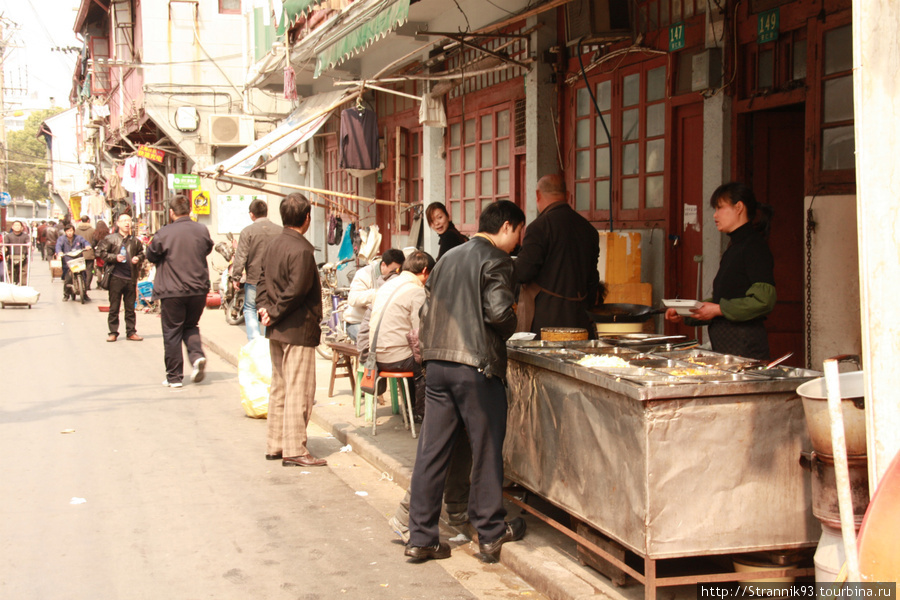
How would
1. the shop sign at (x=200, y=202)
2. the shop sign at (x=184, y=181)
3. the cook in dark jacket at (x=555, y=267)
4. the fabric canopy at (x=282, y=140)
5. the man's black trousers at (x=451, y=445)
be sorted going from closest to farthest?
A: the man's black trousers at (x=451, y=445) → the cook in dark jacket at (x=555, y=267) → the fabric canopy at (x=282, y=140) → the shop sign at (x=184, y=181) → the shop sign at (x=200, y=202)

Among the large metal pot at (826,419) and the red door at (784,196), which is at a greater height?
the red door at (784,196)

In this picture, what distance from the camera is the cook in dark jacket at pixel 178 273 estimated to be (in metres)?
10.2

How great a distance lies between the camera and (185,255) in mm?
10281

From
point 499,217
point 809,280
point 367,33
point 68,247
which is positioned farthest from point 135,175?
point 499,217

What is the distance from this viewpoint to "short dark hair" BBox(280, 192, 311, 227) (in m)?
7.06

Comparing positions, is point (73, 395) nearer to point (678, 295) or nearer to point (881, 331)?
point (678, 295)

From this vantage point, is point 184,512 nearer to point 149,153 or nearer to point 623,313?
point 623,313

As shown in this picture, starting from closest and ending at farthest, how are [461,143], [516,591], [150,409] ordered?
[516,591] < [150,409] < [461,143]

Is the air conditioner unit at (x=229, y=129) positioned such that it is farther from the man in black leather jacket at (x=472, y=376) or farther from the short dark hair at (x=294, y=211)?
the man in black leather jacket at (x=472, y=376)

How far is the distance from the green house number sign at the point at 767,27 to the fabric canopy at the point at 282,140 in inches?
266

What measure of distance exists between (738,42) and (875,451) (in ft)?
17.4

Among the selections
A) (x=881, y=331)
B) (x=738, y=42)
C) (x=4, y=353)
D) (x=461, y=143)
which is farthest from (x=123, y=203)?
(x=881, y=331)

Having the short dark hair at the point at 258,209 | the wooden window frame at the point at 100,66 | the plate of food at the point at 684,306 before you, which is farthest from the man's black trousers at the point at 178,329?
the wooden window frame at the point at 100,66

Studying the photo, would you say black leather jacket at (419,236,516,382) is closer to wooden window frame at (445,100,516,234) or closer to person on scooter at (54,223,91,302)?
wooden window frame at (445,100,516,234)
